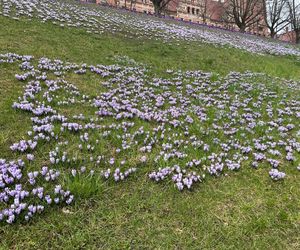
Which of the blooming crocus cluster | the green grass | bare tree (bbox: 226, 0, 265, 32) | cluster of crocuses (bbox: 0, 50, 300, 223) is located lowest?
the green grass

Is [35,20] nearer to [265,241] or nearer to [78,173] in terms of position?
[78,173]

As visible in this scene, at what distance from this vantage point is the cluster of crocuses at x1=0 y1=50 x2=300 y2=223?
15.5 ft

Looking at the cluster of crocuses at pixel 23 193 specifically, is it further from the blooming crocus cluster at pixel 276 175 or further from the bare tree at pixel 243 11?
the bare tree at pixel 243 11

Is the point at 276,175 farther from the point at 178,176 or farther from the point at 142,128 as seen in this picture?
the point at 142,128

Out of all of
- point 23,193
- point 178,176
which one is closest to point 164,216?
point 178,176

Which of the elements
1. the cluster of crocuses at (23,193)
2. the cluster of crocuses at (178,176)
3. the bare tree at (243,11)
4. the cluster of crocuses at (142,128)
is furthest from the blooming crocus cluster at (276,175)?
the bare tree at (243,11)

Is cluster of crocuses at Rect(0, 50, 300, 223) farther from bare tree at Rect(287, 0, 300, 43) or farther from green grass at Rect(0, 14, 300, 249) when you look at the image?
bare tree at Rect(287, 0, 300, 43)

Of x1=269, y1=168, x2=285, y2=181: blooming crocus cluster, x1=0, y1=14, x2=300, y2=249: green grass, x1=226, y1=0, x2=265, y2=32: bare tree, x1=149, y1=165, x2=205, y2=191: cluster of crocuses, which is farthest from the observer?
x1=226, y1=0, x2=265, y2=32: bare tree

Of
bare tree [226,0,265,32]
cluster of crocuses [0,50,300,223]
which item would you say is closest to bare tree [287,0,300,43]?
bare tree [226,0,265,32]

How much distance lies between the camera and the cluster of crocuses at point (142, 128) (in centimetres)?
472

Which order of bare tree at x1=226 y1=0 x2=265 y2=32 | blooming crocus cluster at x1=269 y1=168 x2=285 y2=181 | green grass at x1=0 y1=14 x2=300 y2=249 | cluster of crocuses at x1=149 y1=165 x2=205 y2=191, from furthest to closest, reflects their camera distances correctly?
bare tree at x1=226 y1=0 x2=265 y2=32 < blooming crocus cluster at x1=269 y1=168 x2=285 y2=181 < cluster of crocuses at x1=149 y1=165 x2=205 y2=191 < green grass at x1=0 y1=14 x2=300 y2=249

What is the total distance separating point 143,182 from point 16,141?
2.38 meters

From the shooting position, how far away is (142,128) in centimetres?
609

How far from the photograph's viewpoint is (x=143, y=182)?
4699mm
